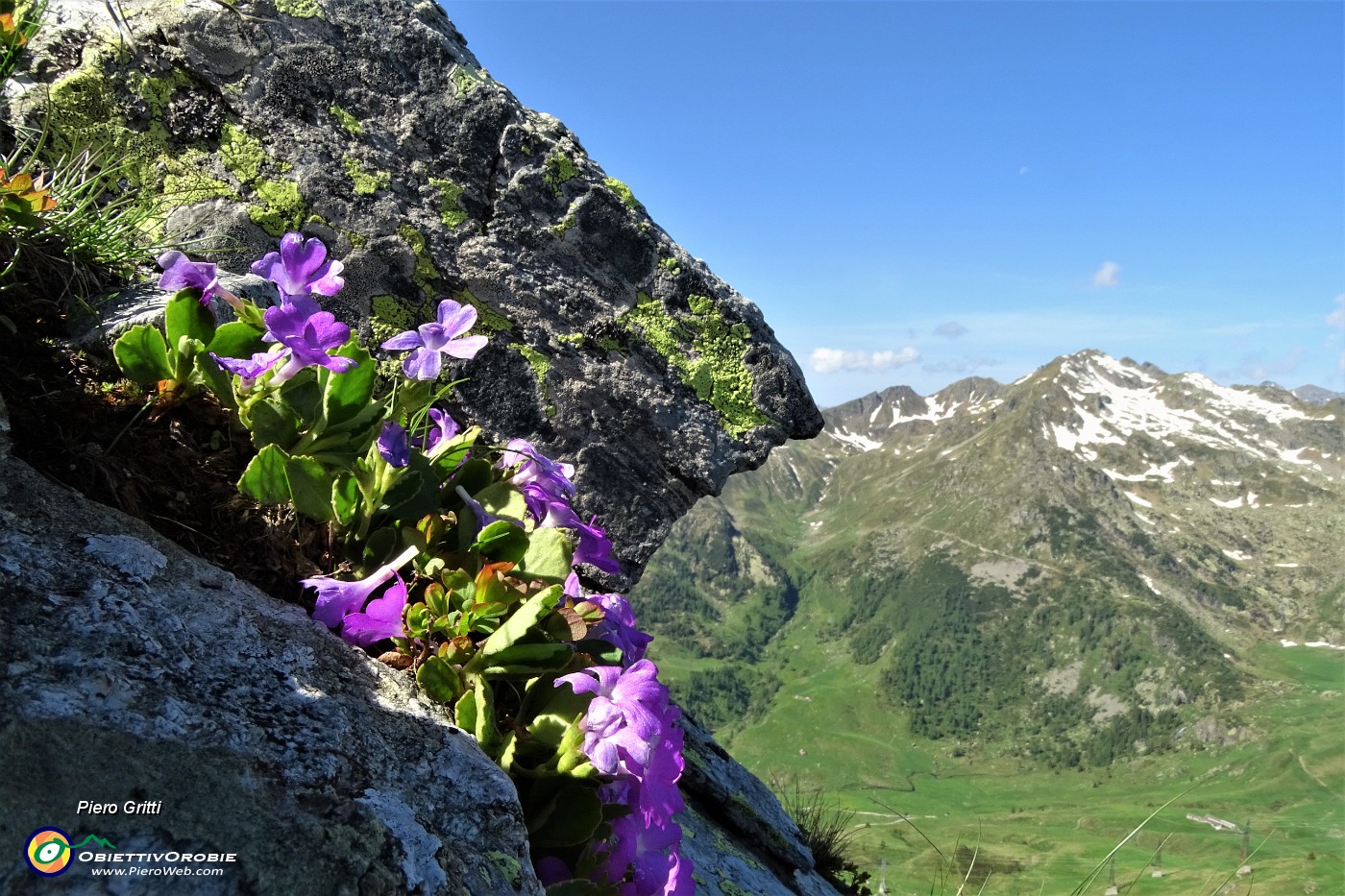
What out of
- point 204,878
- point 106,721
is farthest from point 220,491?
point 204,878

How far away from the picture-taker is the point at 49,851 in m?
1.69

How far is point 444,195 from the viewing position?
715 cm

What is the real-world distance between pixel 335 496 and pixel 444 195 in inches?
184

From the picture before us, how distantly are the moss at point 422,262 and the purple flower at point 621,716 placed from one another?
5.09 m

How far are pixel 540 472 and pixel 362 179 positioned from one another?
442 cm

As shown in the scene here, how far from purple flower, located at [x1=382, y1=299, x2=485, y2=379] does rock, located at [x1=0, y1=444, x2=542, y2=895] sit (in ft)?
3.14

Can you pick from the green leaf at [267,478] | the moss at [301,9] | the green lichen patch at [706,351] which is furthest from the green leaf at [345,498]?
the moss at [301,9]

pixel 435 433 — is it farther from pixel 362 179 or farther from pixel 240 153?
pixel 240 153

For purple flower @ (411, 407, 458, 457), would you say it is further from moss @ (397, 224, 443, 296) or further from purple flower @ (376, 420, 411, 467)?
moss @ (397, 224, 443, 296)

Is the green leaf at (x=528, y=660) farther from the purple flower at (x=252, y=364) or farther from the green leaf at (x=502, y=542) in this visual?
the purple flower at (x=252, y=364)

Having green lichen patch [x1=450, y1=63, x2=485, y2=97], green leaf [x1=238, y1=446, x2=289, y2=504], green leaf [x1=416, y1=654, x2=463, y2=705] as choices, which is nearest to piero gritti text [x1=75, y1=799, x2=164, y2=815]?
green leaf [x1=416, y1=654, x2=463, y2=705]

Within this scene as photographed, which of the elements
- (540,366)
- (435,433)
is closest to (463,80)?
(540,366)

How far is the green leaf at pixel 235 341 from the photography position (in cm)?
311

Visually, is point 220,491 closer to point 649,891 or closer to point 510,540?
point 510,540
